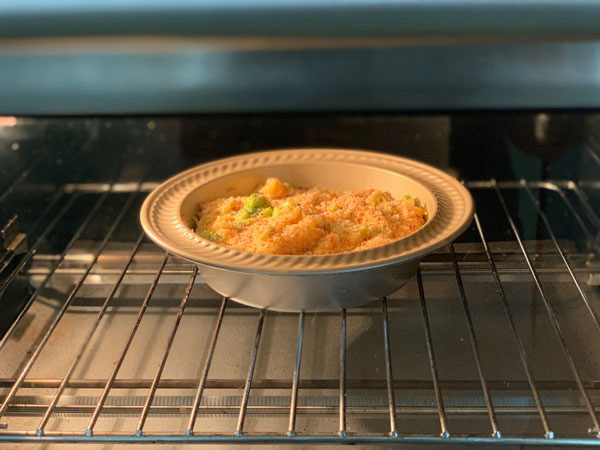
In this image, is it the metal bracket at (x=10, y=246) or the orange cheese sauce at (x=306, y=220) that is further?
the metal bracket at (x=10, y=246)

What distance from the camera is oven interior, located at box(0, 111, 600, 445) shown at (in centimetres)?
88

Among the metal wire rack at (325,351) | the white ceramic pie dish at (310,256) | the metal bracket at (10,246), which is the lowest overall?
the metal wire rack at (325,351)

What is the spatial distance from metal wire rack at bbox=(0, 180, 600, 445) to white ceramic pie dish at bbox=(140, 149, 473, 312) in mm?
49

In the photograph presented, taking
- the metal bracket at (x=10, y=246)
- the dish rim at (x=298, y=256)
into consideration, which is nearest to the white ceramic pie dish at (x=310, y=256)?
the dish rim at (x=298, y=256)

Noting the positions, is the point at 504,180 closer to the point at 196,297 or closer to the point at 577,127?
the point at 577,127

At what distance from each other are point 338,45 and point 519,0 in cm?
26

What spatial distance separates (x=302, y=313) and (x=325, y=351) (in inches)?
3.0

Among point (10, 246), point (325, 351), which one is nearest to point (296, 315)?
point (325, 351)

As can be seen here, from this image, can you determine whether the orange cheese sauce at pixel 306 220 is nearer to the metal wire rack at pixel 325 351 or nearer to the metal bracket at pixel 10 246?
the metal wire rack at pixel 325 351

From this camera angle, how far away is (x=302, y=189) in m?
1.23

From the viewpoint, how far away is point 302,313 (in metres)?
0.99

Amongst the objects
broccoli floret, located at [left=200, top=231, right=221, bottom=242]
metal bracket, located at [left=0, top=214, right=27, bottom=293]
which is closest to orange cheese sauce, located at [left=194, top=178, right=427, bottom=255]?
broccoli floret, located at [left=200, top=231, right=221, bottom=242]

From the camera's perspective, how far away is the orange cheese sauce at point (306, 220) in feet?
3.24

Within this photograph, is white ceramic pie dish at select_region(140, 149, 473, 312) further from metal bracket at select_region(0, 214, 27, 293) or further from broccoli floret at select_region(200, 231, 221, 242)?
metal bracket at select_region(0, 214, 27, 293)
